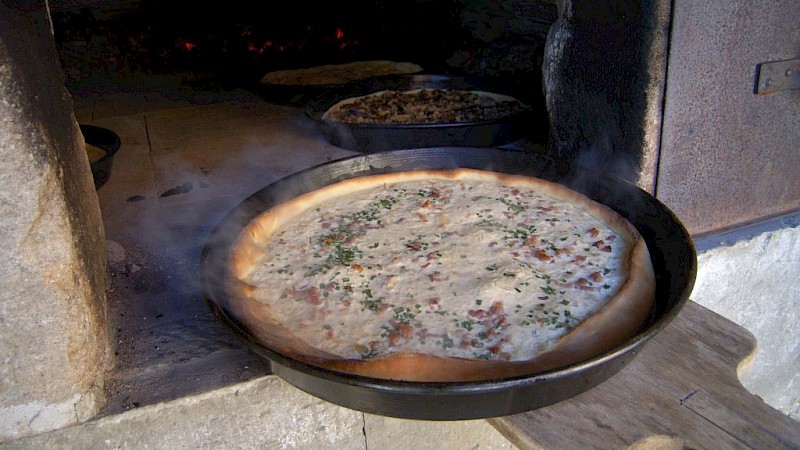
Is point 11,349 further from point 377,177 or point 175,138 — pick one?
point 175,138

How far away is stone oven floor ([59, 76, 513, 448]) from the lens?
1.83m

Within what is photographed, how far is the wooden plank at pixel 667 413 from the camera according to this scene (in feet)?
5.21

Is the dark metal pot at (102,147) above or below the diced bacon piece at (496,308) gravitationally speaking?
above

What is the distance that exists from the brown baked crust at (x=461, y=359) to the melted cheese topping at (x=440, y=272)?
45 millimetres

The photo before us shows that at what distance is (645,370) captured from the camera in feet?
6.05

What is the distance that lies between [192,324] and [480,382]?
3.64 ft

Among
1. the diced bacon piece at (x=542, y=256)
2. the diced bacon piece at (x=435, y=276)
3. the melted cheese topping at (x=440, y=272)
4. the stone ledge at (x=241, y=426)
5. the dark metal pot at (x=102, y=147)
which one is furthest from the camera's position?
the dark metal pot at (x=102, y=147)

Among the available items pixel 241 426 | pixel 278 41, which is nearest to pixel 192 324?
pixel 241 426

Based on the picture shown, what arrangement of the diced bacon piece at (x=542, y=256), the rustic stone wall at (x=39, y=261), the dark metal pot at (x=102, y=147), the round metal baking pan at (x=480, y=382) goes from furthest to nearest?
the dark metal pot at (x=102, y=147) < the diced bacon piece at (x=542, y=256) < the rustic stone wall at (x=39, y=261) < the round metal baking pan at (x=480, y=382)

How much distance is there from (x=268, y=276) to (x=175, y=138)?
218 centimetres

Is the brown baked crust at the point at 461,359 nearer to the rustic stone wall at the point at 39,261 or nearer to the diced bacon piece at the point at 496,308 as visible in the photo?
the diced bacon piece at the point at 496,308

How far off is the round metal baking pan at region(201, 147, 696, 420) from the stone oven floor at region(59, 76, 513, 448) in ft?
0.88

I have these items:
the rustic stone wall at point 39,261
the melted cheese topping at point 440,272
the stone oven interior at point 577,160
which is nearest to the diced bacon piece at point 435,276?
the melted cheese topping at point 440,272

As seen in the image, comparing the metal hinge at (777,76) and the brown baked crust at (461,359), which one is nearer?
the brown baked crust at (461,359)
